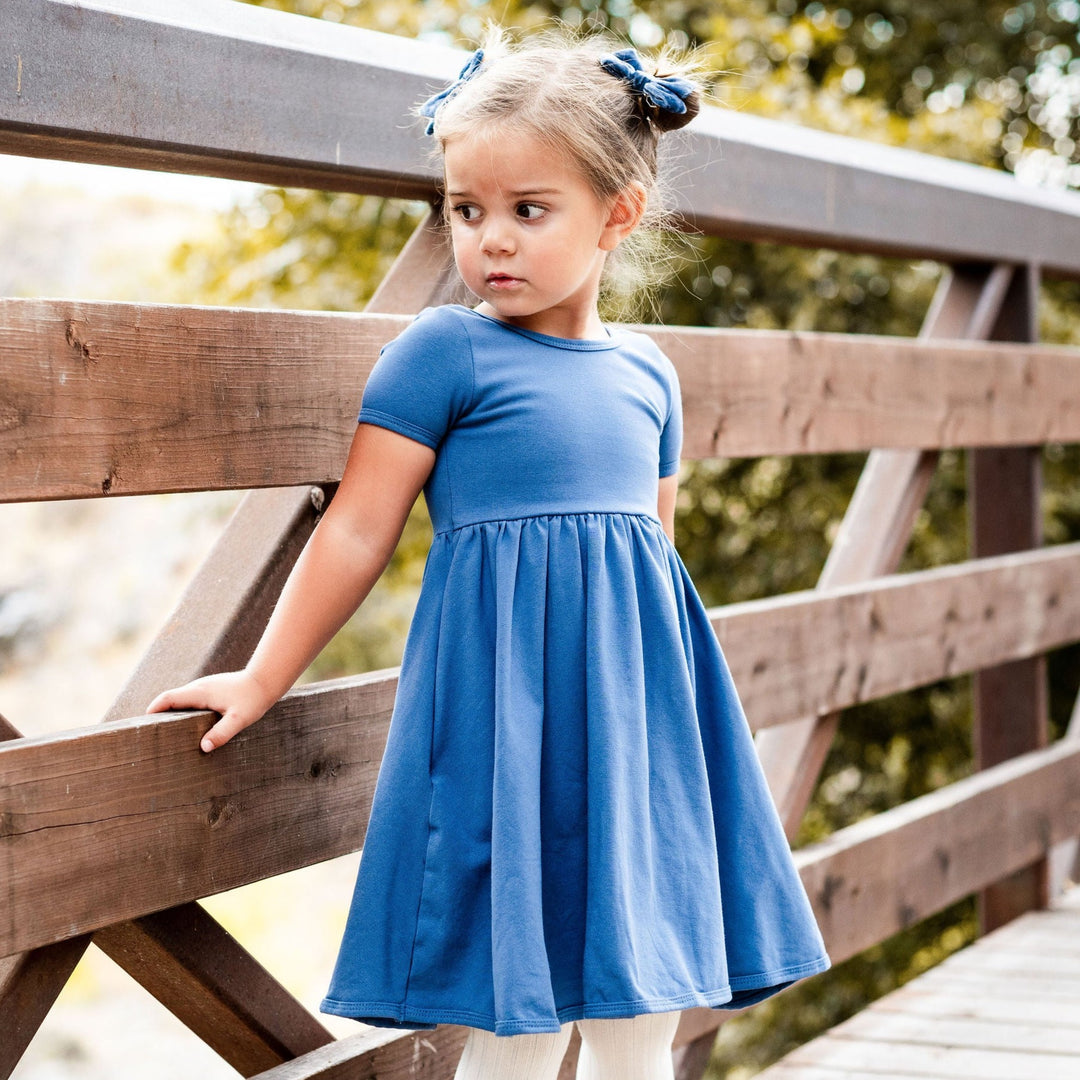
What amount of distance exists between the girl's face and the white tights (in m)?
0.68

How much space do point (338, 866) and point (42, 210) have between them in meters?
9.65

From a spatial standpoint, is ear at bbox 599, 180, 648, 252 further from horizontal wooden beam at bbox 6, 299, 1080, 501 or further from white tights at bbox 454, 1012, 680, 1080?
white tights at bbox 454, 1012, 680, 1080

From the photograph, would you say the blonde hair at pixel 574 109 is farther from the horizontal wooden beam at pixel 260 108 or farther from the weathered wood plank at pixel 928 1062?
the weathered wood plank at pixel 928 1062

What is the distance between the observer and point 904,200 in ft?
7.96

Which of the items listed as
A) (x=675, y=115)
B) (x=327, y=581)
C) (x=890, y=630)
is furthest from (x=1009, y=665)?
(x=327, y=581)

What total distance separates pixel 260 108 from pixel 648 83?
14.9 inches

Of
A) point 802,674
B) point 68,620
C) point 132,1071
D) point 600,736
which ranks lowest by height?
point 132,1071

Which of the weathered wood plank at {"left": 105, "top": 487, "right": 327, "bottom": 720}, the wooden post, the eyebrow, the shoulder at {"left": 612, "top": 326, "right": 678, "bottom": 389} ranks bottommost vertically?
the wooden post

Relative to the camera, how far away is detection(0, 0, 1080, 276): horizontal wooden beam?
116 cm

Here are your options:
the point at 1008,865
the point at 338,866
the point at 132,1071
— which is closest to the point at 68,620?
the point at 338,866

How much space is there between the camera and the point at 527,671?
1.24m

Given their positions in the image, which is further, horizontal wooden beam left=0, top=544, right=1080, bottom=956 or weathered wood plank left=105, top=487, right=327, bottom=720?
weathered wood plank left=105, top=487, right=327, bottom=720

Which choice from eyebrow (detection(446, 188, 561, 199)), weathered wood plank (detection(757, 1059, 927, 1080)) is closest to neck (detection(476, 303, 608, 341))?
eyebrow (detection(446, 188, 561, 199))

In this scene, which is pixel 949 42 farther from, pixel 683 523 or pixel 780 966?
pixel 780 966
